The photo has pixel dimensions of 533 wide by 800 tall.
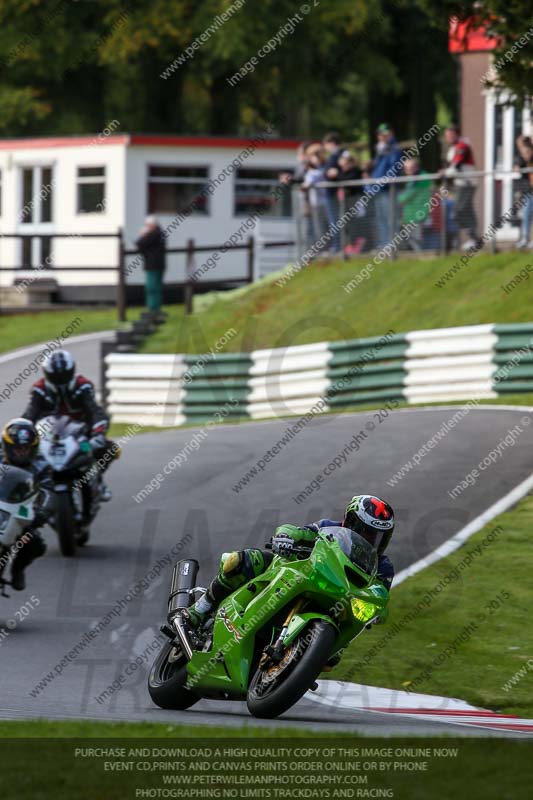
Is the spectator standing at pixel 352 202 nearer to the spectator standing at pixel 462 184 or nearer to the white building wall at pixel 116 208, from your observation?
the spectator standing at pixel 462 184

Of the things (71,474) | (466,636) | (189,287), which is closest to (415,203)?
(189,287)

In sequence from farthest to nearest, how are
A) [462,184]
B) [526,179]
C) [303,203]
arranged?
1. [303,203]
2. [462,184]
3. [526,179]

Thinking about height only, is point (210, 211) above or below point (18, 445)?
above

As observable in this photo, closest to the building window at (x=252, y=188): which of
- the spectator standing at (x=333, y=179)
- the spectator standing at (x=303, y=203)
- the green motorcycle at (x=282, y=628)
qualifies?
the spectator standing at (x=303, y=203)

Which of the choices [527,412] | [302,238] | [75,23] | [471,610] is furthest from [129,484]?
[75,23]

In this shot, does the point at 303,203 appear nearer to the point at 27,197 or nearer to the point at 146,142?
the point at 146,142

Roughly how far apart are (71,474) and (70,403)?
2.95ft

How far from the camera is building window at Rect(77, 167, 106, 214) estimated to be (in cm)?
3394

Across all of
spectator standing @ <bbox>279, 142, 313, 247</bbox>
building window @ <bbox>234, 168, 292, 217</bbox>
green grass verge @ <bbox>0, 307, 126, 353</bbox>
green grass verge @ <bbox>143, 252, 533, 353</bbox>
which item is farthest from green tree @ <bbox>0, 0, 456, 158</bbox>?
green grass verge @ <bbox>143, 252, 533, 353</bbox>

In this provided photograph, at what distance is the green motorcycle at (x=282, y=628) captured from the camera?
741 cm

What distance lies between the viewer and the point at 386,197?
22.6 metres

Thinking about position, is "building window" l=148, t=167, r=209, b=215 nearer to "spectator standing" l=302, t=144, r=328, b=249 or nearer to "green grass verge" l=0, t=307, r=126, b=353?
"green grass verge" l=0, t=307, r=126, b=353

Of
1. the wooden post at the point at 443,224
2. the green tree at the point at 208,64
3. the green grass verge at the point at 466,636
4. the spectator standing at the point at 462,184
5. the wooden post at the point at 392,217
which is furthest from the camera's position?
the green tree at the point at 208,64

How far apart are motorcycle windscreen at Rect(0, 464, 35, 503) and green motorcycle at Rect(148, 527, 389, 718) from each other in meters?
2.89
